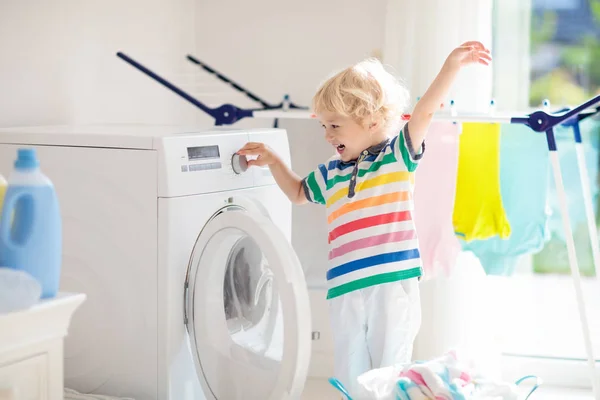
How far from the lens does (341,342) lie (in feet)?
6.93

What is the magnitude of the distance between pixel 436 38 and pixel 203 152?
104 centimetres

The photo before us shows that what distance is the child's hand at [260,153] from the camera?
2162 mm

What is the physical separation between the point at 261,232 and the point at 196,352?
374 millimetres

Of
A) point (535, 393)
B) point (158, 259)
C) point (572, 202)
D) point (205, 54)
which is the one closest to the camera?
point (158, 259)

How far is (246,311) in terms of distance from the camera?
219 centimetres

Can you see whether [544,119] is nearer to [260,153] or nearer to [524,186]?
[524,186]

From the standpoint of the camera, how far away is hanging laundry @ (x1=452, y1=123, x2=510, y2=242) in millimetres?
2404

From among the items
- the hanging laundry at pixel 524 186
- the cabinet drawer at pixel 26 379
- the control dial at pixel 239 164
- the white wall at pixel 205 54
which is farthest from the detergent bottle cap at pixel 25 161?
the hanging laundry at pixel 524 186

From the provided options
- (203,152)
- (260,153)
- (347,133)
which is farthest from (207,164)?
(347,133)

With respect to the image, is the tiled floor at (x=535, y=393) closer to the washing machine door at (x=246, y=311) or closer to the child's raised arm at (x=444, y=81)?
the washing machine door at (x=246, y=311)

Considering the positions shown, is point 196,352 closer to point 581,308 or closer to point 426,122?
point 426,122

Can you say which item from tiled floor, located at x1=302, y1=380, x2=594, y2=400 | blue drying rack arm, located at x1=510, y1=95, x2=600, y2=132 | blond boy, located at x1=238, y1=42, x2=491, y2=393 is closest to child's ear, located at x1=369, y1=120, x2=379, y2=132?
blond boy, located at x1=238, y1=42, x2=491, y2=393

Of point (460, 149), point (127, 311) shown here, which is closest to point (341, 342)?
point (127, 311)

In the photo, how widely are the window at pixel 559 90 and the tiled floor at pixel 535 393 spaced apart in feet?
0.25
